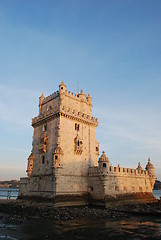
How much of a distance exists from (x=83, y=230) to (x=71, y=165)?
51.4ft

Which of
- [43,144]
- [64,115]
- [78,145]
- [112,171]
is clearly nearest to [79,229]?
[112,171]

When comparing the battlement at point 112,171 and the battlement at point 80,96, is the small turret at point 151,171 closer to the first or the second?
the battlement at point 112,171

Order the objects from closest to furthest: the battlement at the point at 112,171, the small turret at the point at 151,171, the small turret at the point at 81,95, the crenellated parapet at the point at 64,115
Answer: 1. the battlement at the point at 112,171
2. the crenellated parapet at the point at 64,115
3. the small turret at the point at 81,95
4. the small turret at the point at 151,171

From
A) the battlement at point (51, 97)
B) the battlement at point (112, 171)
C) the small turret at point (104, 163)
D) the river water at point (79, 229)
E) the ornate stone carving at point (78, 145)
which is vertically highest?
the battlement at point (51, 97)

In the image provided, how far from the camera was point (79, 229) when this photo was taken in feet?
48.7

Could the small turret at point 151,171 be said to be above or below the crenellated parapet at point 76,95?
below

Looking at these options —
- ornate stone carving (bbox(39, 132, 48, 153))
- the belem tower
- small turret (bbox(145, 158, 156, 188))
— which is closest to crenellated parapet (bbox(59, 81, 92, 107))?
the belem tower

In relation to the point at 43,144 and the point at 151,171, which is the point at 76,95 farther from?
the point at 151,171

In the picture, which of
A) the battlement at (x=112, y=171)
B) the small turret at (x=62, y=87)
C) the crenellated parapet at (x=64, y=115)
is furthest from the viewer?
the small turret at (x=62, y=87)

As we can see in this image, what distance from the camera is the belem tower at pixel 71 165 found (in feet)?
93.6

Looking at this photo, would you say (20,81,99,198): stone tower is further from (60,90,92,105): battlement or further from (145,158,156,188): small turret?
(145,158,156,188): small turret

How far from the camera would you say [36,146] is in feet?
113

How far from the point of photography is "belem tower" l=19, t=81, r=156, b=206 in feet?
93.6

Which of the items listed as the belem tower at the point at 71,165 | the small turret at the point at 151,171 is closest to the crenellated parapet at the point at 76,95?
the belem tower at the point at 71,165
